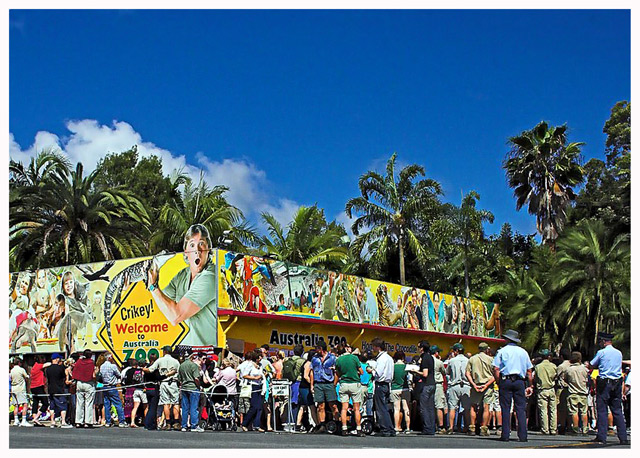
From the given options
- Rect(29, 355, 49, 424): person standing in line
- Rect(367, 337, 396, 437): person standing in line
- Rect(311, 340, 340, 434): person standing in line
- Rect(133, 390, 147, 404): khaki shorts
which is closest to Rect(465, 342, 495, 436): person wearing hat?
Rect(367, 337, 396, 437): person standing in line

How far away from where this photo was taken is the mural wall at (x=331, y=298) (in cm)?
2291

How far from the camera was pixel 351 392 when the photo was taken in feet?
50.5

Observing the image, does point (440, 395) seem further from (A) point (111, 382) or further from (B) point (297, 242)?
(B) point (297, 242)

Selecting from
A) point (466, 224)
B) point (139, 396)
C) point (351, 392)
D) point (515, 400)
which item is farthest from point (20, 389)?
point (466, 224)

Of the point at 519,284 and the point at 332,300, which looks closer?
the point at 332,300

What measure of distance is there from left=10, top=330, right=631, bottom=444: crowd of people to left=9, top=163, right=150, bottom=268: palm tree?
12.5 meters

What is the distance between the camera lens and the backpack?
17.0 meters

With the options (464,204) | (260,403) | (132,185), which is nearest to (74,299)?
(260,403)

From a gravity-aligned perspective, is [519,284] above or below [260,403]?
above

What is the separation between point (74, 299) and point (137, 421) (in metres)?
6.98
